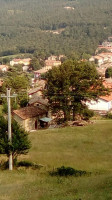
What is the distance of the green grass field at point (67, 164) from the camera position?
1086cm

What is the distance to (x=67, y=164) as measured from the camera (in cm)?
1647

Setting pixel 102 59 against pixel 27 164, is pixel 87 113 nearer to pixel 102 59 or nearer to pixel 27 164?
pixel 27 164

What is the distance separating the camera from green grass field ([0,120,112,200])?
10.9 metres

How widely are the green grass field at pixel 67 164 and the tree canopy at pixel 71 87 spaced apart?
7.52ft

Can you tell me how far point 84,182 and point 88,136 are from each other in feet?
34.0

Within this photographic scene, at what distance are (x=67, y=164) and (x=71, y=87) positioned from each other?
37.5 ft

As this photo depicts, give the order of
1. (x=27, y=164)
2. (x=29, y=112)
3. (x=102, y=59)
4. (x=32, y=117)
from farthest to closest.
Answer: (x=102, y=59) < (x=29, y=112) < (x=32, y=117) < (x=27, y=164)

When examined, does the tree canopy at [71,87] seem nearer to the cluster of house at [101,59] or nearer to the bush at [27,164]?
the bush at [27,164]

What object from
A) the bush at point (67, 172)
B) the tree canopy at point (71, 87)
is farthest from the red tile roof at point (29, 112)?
the bush at point (67, 172)

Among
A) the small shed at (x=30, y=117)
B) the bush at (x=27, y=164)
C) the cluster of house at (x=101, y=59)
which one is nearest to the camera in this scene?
the bush at (x=27, y=164)

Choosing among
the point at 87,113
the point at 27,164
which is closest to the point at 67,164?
the point at 27,164

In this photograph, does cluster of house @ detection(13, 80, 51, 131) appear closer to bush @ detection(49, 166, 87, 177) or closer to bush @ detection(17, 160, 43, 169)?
bush @ detection(17, 160, 43, 169)

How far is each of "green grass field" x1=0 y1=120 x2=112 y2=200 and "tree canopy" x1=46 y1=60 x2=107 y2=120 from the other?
229cm

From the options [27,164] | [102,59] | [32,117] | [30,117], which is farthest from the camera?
[102,59]
